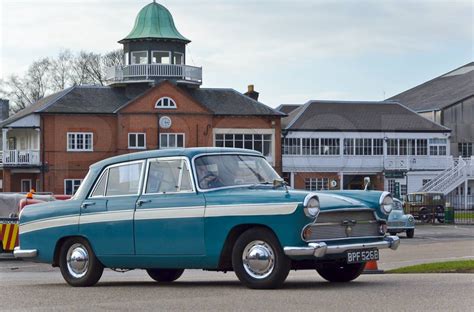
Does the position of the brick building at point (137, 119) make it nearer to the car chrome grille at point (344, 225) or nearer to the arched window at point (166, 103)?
the arched window at point (166, 103)

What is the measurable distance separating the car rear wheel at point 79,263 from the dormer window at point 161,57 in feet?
191

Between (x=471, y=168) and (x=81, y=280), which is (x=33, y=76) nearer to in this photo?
(x=471, y=168)

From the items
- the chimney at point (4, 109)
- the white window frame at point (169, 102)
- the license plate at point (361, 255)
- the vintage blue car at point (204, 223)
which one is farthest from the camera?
the chimney at point (4, 109)

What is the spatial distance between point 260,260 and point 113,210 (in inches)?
101

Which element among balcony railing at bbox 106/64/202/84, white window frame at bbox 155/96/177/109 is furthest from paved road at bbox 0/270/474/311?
balcony railing at bbox 106/64/202/84

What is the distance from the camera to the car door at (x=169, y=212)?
1276 centimetres

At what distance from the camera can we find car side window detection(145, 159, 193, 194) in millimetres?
13086

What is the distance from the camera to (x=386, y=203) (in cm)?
1305

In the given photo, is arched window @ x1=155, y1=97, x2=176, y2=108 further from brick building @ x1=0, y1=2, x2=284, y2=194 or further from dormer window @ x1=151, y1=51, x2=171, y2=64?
dormer window @ x1=151, y1=51, x2=171, y2=64

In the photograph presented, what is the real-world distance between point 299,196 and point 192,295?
1723 mm

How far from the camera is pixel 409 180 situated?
7588 cm

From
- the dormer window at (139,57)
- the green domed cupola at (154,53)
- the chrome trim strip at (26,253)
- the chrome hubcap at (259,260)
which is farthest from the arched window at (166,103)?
the chrome hubcap at (259,260)

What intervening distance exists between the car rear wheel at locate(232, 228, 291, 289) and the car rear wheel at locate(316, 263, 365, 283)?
152cm

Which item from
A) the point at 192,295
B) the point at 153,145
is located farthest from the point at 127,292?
the point at 153,145
